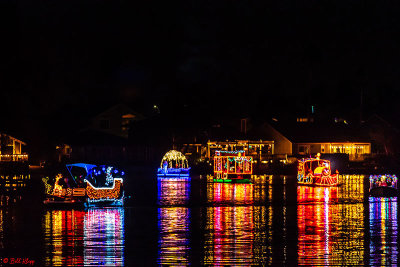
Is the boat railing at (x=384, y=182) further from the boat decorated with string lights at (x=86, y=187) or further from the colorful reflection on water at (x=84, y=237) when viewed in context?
the colorful reflection on water at (x=84, y=237)

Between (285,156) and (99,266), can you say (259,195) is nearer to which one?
(99,266)

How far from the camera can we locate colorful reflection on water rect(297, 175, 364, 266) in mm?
15466

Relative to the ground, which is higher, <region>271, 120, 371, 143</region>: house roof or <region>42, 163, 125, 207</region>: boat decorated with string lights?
<region>271, 120, 371, 143</region>: house roof

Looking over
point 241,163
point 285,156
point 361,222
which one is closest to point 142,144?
point 285,156

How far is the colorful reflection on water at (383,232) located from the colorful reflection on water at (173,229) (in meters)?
3.99

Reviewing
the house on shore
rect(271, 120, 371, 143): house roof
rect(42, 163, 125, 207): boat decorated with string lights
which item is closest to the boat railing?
rect(42, 163, 125, 207): boat decorated with string lights

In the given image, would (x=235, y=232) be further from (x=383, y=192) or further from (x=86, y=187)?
(x=383, y=192)

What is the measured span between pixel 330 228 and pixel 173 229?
14.3 ft

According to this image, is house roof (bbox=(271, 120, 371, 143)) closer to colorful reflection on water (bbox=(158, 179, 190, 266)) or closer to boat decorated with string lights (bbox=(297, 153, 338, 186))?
boat decorated with string lights (bbox=(297, 153, 338, 186))

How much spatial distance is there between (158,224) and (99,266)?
23.8 ft

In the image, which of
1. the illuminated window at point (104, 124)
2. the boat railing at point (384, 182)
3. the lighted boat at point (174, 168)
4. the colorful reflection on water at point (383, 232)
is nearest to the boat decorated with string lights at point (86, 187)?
the colorful reflection on water at point (383, 232)

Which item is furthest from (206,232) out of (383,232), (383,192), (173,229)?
(383,192)

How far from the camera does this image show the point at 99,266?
14.2 metres

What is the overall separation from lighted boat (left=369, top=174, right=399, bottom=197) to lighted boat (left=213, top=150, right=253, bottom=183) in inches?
513
